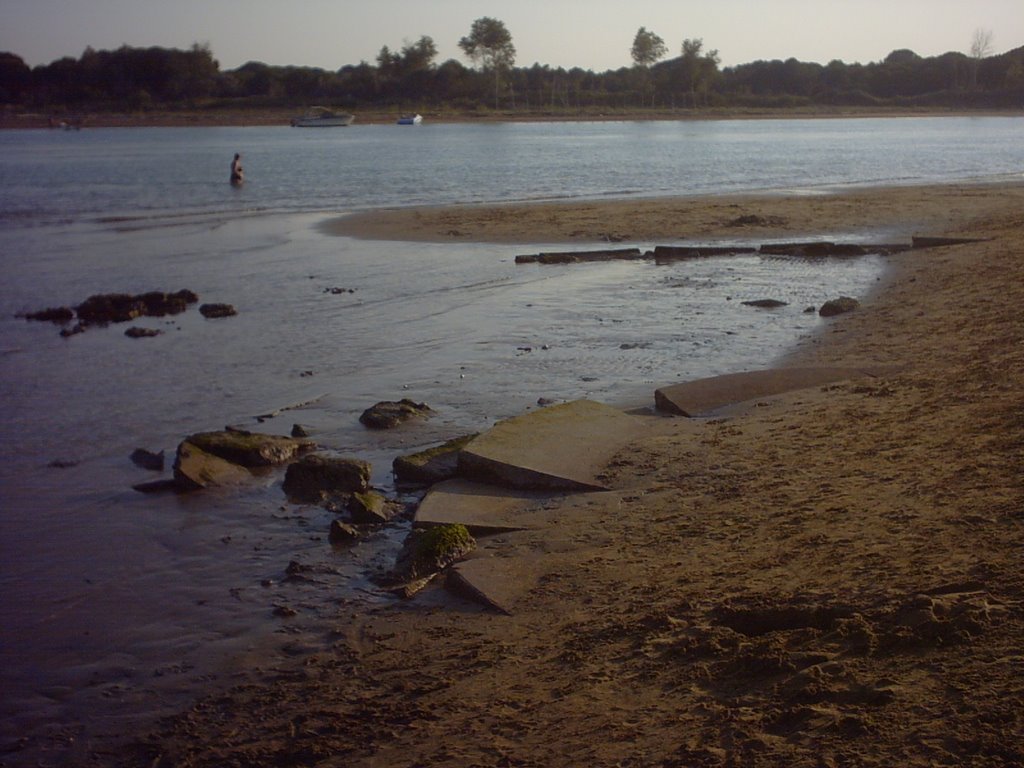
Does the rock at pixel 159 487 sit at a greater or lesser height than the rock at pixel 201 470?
lesser

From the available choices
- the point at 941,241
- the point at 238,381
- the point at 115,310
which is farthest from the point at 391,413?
the point at 941,241

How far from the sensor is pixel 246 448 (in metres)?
7.75

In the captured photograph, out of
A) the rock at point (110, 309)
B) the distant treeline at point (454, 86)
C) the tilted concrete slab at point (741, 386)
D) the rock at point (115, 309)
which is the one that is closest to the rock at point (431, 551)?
the tilted concrete slab at point (741, 386)

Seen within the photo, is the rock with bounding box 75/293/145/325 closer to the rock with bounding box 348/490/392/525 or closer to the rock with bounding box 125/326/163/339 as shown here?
the rock with bounding box 125/326/163/339

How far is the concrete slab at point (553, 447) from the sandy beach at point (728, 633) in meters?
0.23

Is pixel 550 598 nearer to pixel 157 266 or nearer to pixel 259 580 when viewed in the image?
pixel 259 580

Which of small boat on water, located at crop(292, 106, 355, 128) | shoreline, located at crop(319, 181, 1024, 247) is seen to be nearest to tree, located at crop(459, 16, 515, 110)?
small boat on water, located at crop(292, 106, 355, 128)

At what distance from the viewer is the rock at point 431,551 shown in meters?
5.62

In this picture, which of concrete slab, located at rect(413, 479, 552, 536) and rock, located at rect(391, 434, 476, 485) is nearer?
concrete slab, located at rect(413, 479, 552, 536)

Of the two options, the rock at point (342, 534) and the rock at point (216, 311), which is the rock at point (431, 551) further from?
the rock at point (216, 311)

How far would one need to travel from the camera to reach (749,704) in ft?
12.1

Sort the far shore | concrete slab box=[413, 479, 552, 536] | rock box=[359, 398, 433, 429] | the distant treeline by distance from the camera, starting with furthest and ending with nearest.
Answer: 1. the distant treeline
2. the far shore
3. rock box=[359, 398, 433, 429]
4. concrete slab box=[413, 479, 552, 536]

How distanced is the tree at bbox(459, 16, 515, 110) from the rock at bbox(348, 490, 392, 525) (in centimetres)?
16250

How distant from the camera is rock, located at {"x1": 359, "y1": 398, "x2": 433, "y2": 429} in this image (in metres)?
8.56
